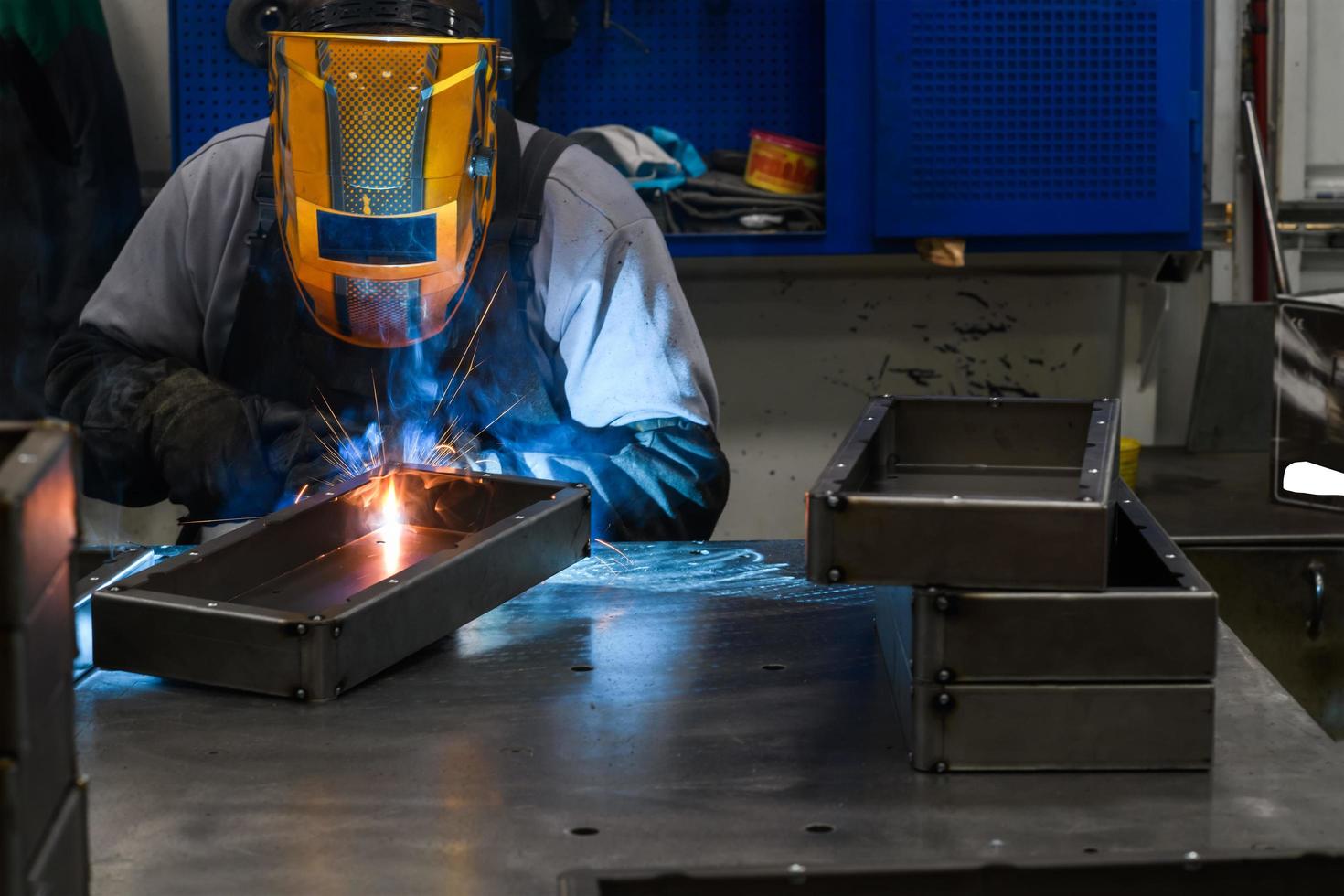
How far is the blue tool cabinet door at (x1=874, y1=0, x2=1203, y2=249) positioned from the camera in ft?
9.97

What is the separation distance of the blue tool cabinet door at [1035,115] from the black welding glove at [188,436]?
141 centimetres

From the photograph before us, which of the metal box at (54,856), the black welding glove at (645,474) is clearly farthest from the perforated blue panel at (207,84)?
the metal box at (54,856)

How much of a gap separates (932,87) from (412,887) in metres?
2.39

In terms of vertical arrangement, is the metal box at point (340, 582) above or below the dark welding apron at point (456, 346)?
below

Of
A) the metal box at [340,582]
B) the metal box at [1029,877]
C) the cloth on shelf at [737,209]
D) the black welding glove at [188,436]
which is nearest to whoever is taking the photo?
the metal box at [1029,877]

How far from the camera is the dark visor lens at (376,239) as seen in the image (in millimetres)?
1834

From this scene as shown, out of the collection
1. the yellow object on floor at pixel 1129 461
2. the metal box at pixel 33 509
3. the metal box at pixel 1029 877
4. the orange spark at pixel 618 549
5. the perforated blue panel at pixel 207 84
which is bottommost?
the yellow object on floor at pixel 1129 461

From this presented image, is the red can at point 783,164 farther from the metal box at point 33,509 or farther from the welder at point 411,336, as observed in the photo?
the metal box at point 33,509

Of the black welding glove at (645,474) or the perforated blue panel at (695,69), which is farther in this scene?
the perforated blue panel at (695,69)

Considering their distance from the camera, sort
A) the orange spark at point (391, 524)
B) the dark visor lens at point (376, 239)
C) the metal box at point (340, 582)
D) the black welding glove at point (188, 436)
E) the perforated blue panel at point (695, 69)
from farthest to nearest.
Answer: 1. the perforated blue panel at point (695, 69)
2. the black welding glove at point (188, 436)
3. the dark visor lens at point (376, 239)
4. the orange spark at point (391, 524)
5. the metal box at point (340, 582)

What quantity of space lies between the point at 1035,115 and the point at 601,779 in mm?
2230

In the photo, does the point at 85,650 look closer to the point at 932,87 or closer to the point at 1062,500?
the point at 1062,500

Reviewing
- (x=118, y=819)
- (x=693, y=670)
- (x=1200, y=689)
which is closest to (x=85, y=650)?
(x=118, y=819)

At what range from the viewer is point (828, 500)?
1.19 m
